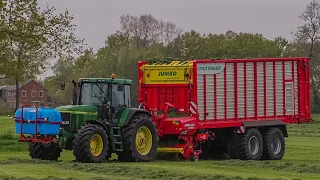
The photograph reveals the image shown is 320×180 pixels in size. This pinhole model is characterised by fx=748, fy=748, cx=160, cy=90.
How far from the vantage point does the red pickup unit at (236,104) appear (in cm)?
2278

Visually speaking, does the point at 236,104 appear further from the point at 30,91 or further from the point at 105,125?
the point at 30,91

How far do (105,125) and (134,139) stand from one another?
0.91 meters

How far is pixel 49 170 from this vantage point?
17.6 meters

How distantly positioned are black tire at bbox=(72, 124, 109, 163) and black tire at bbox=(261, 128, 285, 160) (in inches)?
264

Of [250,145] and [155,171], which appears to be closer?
[155,171]

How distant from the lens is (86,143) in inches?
771

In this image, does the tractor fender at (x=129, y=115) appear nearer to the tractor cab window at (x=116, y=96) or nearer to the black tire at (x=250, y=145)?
the tractor cab window at (x=116, y=96)

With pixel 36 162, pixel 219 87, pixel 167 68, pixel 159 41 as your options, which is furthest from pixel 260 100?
pixel 159 41

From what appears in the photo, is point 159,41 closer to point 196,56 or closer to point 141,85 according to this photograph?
point 196,56

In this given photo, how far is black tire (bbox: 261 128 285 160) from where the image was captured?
80.9 feet

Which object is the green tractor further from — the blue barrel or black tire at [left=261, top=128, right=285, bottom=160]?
black tire at [left=261, top=128, right=285, bottom=160]

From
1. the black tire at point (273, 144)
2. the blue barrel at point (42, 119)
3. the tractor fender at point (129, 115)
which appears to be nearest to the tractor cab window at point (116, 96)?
the tractor fender at point (129, 115)

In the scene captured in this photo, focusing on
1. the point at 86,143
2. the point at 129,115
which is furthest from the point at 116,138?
the point at 86,143

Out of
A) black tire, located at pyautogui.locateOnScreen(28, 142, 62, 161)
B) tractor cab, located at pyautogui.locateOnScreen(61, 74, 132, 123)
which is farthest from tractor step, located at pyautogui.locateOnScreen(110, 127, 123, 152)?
black tire, located at pyautogui.locateOnScreen(28, 142, 62, 161)
